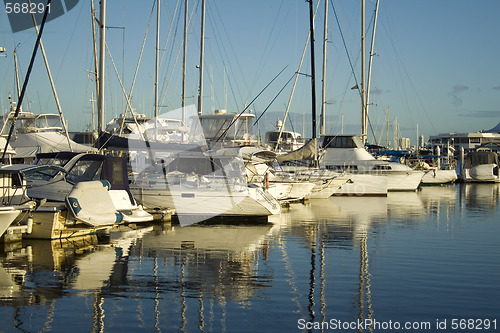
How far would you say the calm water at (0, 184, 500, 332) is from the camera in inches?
394

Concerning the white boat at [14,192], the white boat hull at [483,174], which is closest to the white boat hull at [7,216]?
the white boat at [14,192]

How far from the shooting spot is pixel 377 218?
85.0 ft

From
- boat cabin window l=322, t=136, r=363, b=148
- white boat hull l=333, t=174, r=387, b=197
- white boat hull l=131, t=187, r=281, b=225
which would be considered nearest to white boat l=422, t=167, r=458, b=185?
boat cabin window l=322, t=136, r=363, b=148

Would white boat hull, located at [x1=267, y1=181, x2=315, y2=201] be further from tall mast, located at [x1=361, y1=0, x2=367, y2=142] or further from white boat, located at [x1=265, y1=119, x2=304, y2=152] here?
white boat, located at [x1=265, y1=119, x2=304, y2=152]

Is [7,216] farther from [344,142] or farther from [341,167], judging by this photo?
[344,142]

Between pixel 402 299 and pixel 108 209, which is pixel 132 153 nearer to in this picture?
pixel 108 209

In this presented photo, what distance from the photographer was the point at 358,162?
135 feet

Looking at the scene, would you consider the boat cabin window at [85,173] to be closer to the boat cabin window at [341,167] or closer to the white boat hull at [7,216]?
the white boat hull at [7,216]

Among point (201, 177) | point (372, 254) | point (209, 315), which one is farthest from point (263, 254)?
point (201, 177)

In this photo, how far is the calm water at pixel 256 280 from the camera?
10.0m

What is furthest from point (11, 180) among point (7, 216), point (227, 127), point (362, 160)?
point (362, 160)

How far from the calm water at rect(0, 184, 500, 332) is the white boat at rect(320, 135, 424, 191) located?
61.1 feet

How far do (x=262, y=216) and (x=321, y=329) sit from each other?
1376 centimetres

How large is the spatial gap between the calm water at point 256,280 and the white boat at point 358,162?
61.1 feet
